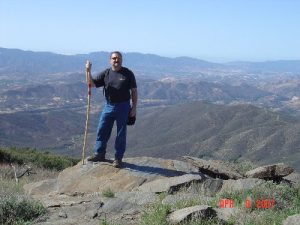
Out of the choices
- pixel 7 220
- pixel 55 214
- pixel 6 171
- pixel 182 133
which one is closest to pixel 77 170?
pixel 6 171

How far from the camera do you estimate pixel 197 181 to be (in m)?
8.49

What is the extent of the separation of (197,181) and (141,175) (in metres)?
1.67

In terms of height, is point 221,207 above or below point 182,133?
above

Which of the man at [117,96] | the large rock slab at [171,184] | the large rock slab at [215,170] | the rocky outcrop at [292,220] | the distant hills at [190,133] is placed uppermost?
the man at [117,96]

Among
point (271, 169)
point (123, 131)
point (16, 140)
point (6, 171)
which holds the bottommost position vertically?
point (16, 140)

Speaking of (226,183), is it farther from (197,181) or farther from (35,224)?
(35,224)

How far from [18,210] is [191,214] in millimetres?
2262

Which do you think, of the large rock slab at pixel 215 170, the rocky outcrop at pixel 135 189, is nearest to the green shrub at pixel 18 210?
the rocky outcrop at pixel 135 189

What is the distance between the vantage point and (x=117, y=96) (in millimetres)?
9852

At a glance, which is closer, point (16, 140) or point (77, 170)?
point (77, 170)

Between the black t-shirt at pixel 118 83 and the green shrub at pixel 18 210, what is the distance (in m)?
3.62

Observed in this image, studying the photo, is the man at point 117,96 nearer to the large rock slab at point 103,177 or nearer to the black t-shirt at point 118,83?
the black t-shirt at point 118,83

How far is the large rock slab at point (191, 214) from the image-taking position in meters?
5.50
